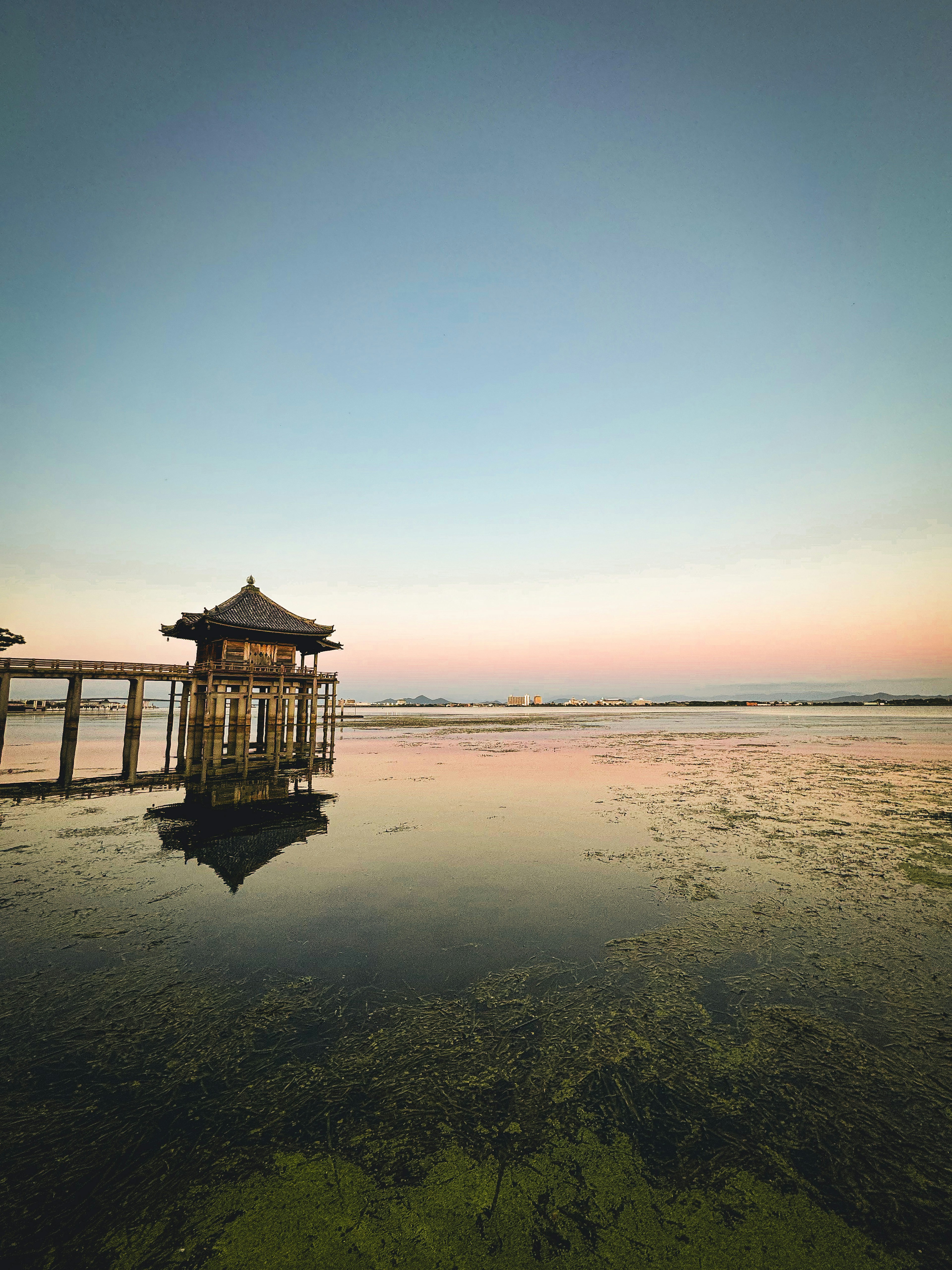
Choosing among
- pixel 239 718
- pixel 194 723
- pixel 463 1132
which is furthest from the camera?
pixel 239 718

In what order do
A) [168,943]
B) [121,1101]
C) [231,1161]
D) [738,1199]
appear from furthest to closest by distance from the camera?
[168,943] → [121,1101] → [231,1161] → [738,1199]

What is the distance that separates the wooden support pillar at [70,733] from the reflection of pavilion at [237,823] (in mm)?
4659

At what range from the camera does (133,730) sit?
2281 centimetres

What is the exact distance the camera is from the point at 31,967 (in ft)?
24.4

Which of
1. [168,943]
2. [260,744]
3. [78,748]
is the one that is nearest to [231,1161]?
[168,943]

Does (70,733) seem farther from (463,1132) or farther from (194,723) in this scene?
(463,1132)

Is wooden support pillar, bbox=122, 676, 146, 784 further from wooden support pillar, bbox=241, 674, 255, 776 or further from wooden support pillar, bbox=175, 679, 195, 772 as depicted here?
wooden support pillar, bbox=241, 674, 255, 776

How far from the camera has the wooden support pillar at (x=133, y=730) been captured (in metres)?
22.5

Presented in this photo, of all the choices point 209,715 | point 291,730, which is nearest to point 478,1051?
point 209,715

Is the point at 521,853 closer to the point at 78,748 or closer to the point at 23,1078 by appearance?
the point at 23,1078

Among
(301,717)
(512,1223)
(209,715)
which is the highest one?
(209,715)

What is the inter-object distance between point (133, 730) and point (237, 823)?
34.2 ft

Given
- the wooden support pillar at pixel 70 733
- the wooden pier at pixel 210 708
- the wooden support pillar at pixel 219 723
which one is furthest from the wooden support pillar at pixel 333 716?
the wooden support pillar at pixel 70 733

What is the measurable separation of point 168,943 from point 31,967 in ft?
5.51
